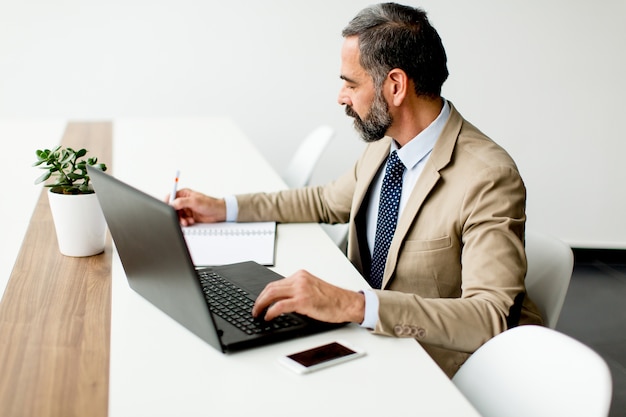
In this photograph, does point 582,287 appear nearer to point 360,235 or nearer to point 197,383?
point 360,235

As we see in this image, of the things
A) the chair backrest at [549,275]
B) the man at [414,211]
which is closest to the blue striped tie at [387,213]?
the man at [414,211]

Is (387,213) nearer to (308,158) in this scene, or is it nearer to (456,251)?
(456,251)

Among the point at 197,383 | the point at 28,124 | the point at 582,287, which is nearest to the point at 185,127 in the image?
the point at 28,124

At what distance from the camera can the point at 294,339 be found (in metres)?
1.25

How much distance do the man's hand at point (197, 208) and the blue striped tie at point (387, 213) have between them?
0.43m

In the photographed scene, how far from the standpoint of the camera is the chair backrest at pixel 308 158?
307cm

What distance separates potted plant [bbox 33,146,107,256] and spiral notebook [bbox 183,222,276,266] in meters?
0.21

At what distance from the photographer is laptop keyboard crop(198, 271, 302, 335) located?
4.11 ft

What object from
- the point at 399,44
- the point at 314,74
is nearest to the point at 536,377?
the point at 399,44

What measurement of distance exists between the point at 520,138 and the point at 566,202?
0.44 m

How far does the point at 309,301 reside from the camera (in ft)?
4.13

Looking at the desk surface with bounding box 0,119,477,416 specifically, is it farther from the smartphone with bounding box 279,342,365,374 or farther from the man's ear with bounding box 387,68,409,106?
the man's ear with bounding box 387,68,409,106

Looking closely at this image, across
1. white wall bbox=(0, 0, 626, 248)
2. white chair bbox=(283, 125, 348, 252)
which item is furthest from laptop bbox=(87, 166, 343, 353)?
white wall bbox=(0, 0, 626, 248)

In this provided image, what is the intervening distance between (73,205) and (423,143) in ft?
2.67
